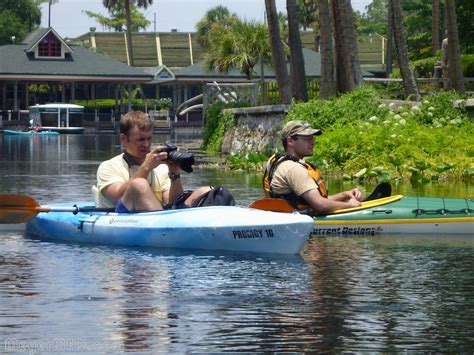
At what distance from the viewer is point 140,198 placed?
1281 cm

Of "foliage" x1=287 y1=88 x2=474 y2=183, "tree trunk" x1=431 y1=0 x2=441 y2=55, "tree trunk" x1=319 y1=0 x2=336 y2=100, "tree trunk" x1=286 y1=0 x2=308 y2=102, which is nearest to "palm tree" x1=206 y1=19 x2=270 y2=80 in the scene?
"tree trunk" x1=431 y1=0 x2=441 y2=55

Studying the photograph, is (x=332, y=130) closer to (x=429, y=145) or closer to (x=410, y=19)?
(x=429, y=145)

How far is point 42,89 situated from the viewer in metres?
81.2

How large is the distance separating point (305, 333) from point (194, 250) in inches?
172

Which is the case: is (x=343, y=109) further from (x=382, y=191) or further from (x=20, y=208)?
(x=20, y=208)

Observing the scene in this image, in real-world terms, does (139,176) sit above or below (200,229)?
above

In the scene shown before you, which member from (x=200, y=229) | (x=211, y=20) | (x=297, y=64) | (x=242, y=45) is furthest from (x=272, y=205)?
(x=211, y=20)

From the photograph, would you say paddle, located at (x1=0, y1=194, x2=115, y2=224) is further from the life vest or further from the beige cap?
the beige cap

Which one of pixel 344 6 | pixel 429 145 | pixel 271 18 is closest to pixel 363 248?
pixel 429 145

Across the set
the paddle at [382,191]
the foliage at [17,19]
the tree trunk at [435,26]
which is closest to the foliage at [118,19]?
the foliage at [17,19]

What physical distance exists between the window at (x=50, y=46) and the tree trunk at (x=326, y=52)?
1734 inches

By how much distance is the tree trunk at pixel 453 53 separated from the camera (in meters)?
33.2

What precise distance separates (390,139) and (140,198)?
11956mm

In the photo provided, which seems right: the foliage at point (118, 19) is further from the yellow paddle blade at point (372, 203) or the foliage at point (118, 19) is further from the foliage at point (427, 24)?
the yellow paddle blade at point (372, 203)
